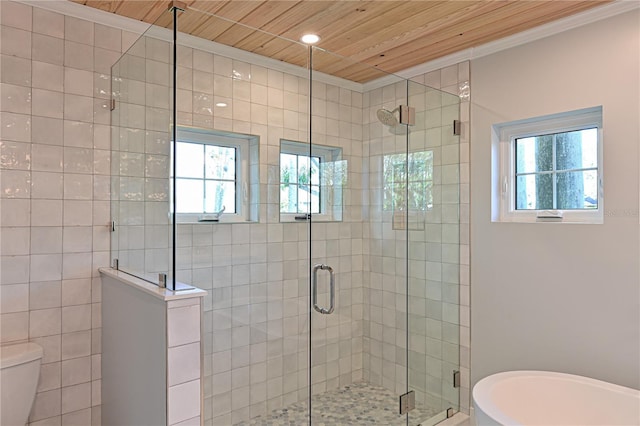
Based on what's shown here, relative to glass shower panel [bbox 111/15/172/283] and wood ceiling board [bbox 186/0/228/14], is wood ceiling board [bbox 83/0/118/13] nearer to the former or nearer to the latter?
glass shower panel [bbox 111/15/172/283]


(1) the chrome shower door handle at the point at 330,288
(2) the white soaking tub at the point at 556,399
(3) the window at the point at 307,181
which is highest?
(3) the window at the point at 307,181

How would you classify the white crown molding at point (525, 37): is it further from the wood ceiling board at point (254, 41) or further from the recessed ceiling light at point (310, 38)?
the wood ceiling board at point (254, 41)

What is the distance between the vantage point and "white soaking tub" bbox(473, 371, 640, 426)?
1.96 meters

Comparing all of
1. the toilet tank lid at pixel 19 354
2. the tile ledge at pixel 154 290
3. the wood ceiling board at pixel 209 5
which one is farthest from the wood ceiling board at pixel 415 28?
the toilet tank lid at pixel 19 354

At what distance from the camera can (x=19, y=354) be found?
1.89 meters

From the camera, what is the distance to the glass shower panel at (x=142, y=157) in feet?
6.05

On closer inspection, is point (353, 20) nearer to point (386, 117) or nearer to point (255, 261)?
point (386, 117)

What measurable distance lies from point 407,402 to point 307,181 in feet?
4.94

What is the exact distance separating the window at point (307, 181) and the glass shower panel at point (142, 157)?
647mm

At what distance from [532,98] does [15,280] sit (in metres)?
2.95

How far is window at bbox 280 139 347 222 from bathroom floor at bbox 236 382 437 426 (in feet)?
3.39

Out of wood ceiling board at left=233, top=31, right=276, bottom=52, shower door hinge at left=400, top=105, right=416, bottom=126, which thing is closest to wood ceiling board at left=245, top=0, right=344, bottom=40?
wood ceiling board at left=233, top=31, right=276, bottom=52

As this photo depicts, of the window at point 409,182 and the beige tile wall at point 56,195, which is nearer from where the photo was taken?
the beige tile wall at point 56,195

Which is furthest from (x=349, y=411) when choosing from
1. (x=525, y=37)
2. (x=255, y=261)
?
(x=525, y=37)
